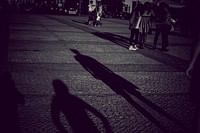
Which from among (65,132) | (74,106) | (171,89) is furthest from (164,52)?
(65,132)

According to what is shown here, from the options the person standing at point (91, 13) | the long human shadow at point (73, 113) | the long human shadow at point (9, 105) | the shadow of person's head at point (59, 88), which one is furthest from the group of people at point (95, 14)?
the long human shadow at point (73, 113)

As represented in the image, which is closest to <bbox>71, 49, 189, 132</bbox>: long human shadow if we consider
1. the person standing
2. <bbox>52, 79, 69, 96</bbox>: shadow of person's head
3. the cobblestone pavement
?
the cobblestone pavement

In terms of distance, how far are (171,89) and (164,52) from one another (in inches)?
203

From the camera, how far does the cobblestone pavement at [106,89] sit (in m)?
4.06

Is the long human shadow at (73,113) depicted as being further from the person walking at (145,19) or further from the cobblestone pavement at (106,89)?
the person walking at (145,19)

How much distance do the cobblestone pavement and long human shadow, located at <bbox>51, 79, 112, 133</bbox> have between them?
0.05 feet

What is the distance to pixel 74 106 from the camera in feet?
15.1

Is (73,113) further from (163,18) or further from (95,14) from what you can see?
(95,14)

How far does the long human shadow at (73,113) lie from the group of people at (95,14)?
15.3 metres

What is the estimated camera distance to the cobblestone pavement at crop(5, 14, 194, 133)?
406cm

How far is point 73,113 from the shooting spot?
428 cm

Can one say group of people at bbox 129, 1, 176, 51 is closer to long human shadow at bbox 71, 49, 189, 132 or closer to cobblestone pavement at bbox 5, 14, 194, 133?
cobblestone pavement at bbox 5, 14, 194, 133

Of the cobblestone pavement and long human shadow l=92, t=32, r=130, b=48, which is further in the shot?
long human shadow l=92, t=32, r=130, b=48

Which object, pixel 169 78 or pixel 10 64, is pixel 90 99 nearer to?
pixel 169 78
